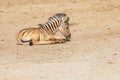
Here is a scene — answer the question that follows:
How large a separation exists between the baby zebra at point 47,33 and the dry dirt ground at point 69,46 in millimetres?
192

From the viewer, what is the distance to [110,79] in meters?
10.0

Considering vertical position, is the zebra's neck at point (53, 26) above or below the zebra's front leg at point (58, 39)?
above

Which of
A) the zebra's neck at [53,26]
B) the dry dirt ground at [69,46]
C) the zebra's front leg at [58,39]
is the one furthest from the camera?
the zebra's neck at [53,26]

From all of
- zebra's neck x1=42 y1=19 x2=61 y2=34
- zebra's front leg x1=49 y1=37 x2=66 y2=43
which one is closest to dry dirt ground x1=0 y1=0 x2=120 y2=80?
zebra's front leg x1=49 y1=37 x2=66 y2=43

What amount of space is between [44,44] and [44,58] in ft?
5.53

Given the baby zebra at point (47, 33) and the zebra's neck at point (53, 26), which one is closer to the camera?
the baby zebra at point (47, 33)

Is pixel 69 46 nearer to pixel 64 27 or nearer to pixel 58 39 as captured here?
pixel 58 39

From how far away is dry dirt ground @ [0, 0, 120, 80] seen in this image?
419 inches

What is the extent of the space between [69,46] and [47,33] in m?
0.71

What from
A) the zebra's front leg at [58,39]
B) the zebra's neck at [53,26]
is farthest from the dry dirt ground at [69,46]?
the zebra's neck at [53,26]

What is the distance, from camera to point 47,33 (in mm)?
13898

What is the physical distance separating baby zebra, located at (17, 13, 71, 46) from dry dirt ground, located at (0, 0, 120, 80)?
19 cm

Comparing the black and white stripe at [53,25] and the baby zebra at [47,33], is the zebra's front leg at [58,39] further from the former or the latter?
the black and white stripe at [53,25]

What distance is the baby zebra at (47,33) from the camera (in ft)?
45.3
